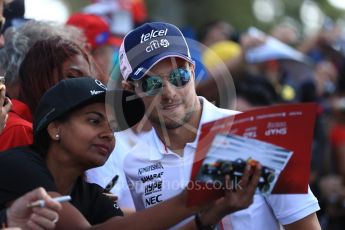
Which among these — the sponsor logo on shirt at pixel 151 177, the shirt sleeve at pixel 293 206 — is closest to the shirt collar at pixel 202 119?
the sponsor logo on shirt at pixel 151 177

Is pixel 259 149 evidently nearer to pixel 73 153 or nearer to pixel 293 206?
pixel 293 206

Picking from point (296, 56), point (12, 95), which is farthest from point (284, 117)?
point (296, 56)

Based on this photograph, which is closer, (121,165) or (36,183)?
(36,183)

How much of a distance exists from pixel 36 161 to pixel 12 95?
1285 millimetres

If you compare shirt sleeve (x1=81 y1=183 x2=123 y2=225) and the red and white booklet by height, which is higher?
the red and white booklet

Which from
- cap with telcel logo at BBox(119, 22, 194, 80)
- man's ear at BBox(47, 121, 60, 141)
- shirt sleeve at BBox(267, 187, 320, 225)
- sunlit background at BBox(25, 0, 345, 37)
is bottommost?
sunlit background at BBox(25, 0, 345, 37)

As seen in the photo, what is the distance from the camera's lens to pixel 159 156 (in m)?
4.51

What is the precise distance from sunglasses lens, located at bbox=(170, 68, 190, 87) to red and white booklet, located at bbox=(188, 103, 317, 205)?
818mm

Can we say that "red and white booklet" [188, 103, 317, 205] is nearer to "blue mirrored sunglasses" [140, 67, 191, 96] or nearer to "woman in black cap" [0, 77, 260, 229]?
"woman in black cap" [0, 77, 260, 229]

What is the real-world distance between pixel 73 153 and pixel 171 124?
1.78 ft

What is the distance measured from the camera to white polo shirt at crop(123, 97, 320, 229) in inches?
169

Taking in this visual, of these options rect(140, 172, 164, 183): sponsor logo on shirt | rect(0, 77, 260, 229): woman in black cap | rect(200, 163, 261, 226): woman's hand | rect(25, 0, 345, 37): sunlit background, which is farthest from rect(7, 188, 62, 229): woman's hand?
rect(25, 0, 345, 37): sunlit background

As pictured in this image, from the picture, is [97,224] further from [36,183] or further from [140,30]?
[140,30]

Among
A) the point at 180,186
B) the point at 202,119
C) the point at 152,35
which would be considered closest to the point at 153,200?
the point at 180,186
